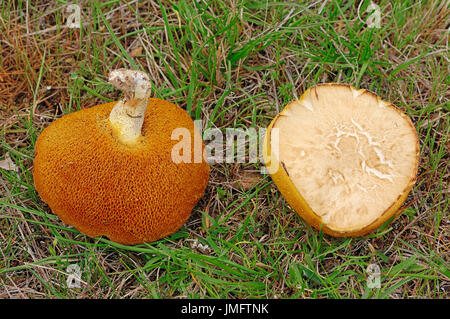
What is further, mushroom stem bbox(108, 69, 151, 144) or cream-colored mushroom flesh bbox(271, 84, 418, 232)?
cream-colored mushroom flesh bbox(271, 84, 418, 232)

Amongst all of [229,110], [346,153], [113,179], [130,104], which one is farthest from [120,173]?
[346,153]

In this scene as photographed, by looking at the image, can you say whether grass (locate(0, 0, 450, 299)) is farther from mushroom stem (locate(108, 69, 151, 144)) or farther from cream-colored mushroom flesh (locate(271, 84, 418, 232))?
mushroom stem (locate(108, 69, 151, 144))

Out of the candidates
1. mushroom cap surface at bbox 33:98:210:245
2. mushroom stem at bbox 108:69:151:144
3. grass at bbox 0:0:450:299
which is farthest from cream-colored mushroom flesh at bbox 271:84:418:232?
mushroom stem at bbox 108:69:151:144

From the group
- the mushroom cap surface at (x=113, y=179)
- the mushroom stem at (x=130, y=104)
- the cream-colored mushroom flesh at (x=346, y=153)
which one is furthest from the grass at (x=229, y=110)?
the mushroom stem at (x=130, y=104)

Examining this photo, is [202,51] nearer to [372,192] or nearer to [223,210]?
[223,210]

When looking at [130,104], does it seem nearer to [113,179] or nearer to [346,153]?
[113,179]

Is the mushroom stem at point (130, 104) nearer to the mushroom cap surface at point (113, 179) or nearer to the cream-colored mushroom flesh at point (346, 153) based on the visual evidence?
the mushroom cap surface at point (113, 179)

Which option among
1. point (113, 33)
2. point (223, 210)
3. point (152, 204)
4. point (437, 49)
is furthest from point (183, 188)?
point (437, 49)
